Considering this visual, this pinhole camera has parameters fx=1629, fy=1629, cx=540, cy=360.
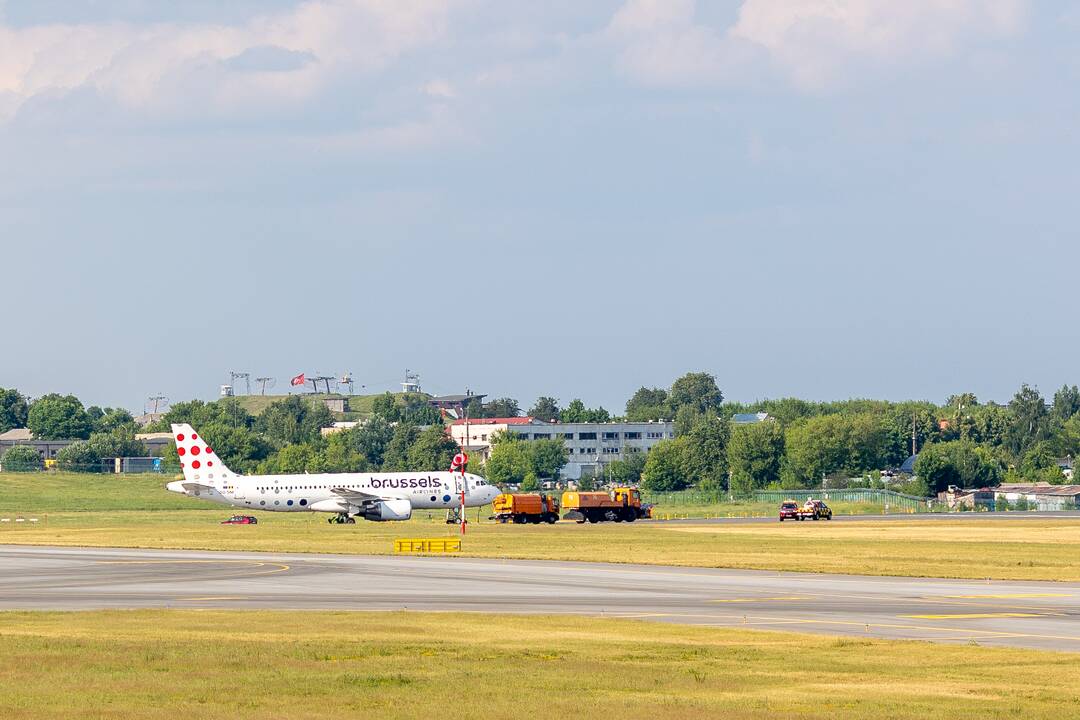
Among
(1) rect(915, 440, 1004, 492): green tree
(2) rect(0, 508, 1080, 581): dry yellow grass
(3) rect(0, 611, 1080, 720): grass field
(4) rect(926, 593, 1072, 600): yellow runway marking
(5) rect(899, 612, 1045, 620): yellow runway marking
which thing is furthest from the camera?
(1) rect(915, 440, 1004, 492): green tree

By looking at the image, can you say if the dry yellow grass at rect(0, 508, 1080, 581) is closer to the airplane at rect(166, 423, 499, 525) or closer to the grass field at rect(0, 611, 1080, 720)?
the airplane at rect(166, 423, 499, 525)

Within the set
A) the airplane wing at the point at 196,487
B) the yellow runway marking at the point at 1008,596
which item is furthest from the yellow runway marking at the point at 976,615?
the airplane wing at the point at 196,487

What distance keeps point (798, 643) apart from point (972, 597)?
15.4 metres

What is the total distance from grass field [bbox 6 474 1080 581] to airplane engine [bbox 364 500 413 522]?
0.85 metres

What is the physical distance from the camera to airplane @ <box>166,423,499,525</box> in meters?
124

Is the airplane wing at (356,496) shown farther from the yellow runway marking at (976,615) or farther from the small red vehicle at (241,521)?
the yellow runway marking at (976,615)

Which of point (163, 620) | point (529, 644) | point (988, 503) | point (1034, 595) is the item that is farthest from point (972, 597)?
point (988, 503)

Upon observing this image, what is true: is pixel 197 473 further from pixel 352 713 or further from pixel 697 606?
pixel 352 713

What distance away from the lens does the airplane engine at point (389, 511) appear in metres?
120

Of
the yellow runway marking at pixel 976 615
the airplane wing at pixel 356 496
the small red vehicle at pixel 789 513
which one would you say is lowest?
the small red vehicle at pixel 789 513

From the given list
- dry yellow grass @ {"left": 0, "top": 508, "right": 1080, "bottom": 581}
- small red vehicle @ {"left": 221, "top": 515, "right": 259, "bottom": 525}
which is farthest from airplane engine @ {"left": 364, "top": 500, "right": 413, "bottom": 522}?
small red vehicle @ {"left": 221, "top": 515, "right": 259, "bottom": 525}

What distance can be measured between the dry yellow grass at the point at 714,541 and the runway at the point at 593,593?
5.59 m

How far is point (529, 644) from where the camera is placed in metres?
34.8

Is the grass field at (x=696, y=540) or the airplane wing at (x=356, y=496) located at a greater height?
the airplane wing at (x=356, y=496)
